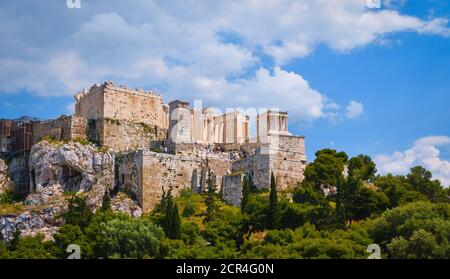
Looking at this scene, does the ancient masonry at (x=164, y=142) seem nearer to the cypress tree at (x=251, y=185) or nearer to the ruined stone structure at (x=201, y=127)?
the ruined stone structure at (x=201, y=127)

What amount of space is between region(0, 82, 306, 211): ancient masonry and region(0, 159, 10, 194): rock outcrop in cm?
69

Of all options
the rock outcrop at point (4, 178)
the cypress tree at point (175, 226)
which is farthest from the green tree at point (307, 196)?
the rock outcrop at point (4, 178)

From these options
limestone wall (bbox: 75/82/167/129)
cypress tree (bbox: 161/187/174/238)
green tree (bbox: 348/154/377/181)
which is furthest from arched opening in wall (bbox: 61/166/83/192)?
green tree (bbox: 348/154/377/181)

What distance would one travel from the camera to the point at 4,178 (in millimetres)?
79250

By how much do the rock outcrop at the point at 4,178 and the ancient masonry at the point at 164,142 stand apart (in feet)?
2.27

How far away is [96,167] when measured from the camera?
244 feet

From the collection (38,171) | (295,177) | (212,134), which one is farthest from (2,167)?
(295,177)
